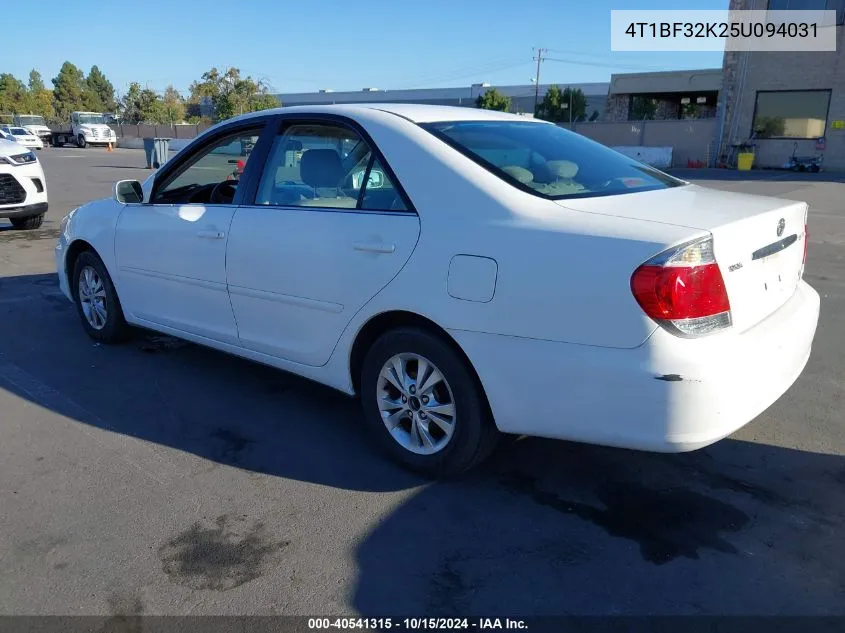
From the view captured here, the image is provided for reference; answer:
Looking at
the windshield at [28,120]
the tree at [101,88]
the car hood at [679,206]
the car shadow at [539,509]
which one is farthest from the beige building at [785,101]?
the tree at [101,88]

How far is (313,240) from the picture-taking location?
347 centimetres

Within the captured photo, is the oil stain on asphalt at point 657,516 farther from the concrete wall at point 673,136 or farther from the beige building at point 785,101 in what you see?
the beige building at point 785,101

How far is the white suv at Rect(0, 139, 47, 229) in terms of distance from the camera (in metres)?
10.2

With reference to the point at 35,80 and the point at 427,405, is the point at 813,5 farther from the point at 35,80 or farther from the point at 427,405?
the point at 35,80

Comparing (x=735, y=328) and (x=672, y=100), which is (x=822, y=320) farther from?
(x=672, y=100)

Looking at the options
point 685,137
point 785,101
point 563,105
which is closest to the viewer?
point 785,101

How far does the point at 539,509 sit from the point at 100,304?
3.84m

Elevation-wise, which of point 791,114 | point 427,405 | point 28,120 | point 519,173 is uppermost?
point 28,120

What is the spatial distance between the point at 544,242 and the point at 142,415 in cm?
268

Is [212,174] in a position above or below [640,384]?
above

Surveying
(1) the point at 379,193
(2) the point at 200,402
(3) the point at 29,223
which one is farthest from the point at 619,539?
(3) the point at 29,223

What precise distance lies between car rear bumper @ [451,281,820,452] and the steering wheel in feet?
6.77

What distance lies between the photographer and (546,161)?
3418mm

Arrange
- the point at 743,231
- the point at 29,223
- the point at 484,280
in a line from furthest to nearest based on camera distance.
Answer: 1. the point at 29,223
2. the point at 484,280
3. the point at 743,231
